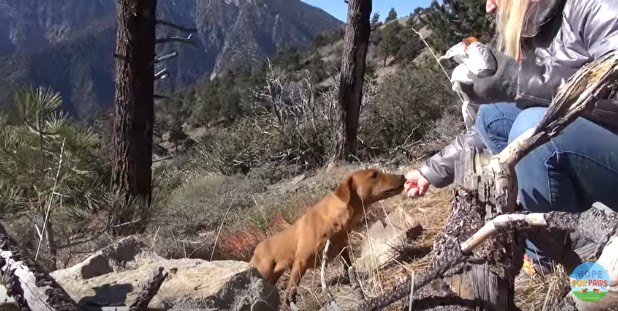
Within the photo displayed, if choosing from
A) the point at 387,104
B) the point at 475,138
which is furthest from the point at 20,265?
the point at 387,104

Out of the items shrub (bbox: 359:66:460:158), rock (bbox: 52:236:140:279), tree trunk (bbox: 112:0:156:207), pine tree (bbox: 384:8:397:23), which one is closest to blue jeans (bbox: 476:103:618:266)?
rock (bbox: 52:236:140:279)

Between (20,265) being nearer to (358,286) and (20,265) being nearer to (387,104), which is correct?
(358,286)

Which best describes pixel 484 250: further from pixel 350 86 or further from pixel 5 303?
pixel 350 86

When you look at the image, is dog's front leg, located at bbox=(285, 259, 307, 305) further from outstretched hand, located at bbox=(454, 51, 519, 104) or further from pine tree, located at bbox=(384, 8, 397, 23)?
pine tree, located at bbox=(384, 8, 397, 23)

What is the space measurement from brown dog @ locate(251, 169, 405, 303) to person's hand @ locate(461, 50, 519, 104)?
5.28 ft

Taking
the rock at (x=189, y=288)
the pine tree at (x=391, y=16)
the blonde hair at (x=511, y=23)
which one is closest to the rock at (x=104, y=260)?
the rock at (x=189, y=288)

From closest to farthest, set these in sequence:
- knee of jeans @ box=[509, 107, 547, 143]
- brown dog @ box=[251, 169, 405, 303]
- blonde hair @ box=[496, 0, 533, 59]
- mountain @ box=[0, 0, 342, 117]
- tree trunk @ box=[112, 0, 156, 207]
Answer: knee of jeans @ box=[509, 107, 547, 143], blonde hair @ box=[496, 0, 533, 59], brown dog @ box=[251, 169, 405, 303], tree trunk @ box=[112, 0, 156, 207], mountain @ box=[0, 0, 342, 117]

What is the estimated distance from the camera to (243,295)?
8.07ft

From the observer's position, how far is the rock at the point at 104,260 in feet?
9.11

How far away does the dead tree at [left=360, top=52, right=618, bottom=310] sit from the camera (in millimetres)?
1611

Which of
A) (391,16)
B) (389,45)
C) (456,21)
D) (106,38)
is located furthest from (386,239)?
(106,38)

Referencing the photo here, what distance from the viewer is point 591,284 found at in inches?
61.4

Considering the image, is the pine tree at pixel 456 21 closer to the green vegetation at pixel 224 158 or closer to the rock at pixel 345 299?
the green vegetation at pixel 224 158

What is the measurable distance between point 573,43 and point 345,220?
1965mm
